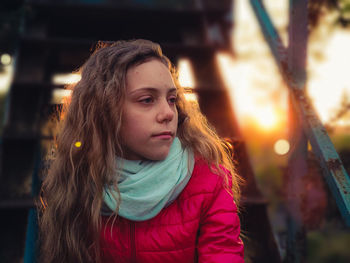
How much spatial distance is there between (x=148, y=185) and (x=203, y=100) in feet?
4.22

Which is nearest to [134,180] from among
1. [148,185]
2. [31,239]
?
[148,185]

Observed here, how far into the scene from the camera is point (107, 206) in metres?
Result: 1.42

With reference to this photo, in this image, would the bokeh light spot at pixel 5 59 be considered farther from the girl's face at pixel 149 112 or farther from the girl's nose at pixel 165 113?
the girl's nose at pixel 165 113

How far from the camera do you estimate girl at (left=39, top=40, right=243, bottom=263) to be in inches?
52.2

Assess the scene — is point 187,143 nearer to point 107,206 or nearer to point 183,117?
point 183,117

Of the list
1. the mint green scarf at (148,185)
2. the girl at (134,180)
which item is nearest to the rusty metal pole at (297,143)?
the girl at (134,180)

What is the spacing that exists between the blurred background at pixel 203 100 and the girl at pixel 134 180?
1.05 feet

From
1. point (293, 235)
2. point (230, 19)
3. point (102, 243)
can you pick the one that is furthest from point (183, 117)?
point (230, 19)

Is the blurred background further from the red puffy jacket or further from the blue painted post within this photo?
the red puffy jacket

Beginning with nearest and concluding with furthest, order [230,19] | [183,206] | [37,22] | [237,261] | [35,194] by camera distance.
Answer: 1. [237,261]
2. [183,206]
3. [35,194]
4. [37,22]
5. [230,19]

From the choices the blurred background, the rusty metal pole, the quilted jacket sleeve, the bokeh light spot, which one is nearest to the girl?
the quilted jacket sleeve

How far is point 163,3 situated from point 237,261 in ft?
9.11

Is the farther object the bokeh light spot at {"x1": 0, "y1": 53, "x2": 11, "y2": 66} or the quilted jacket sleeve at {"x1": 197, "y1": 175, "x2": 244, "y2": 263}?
the bokeh light spot at {"x1": 0, "y1": 53, "x2": 11, "y2": 66}

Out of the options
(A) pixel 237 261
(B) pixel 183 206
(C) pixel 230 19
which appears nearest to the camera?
(A) pixel 237 261
